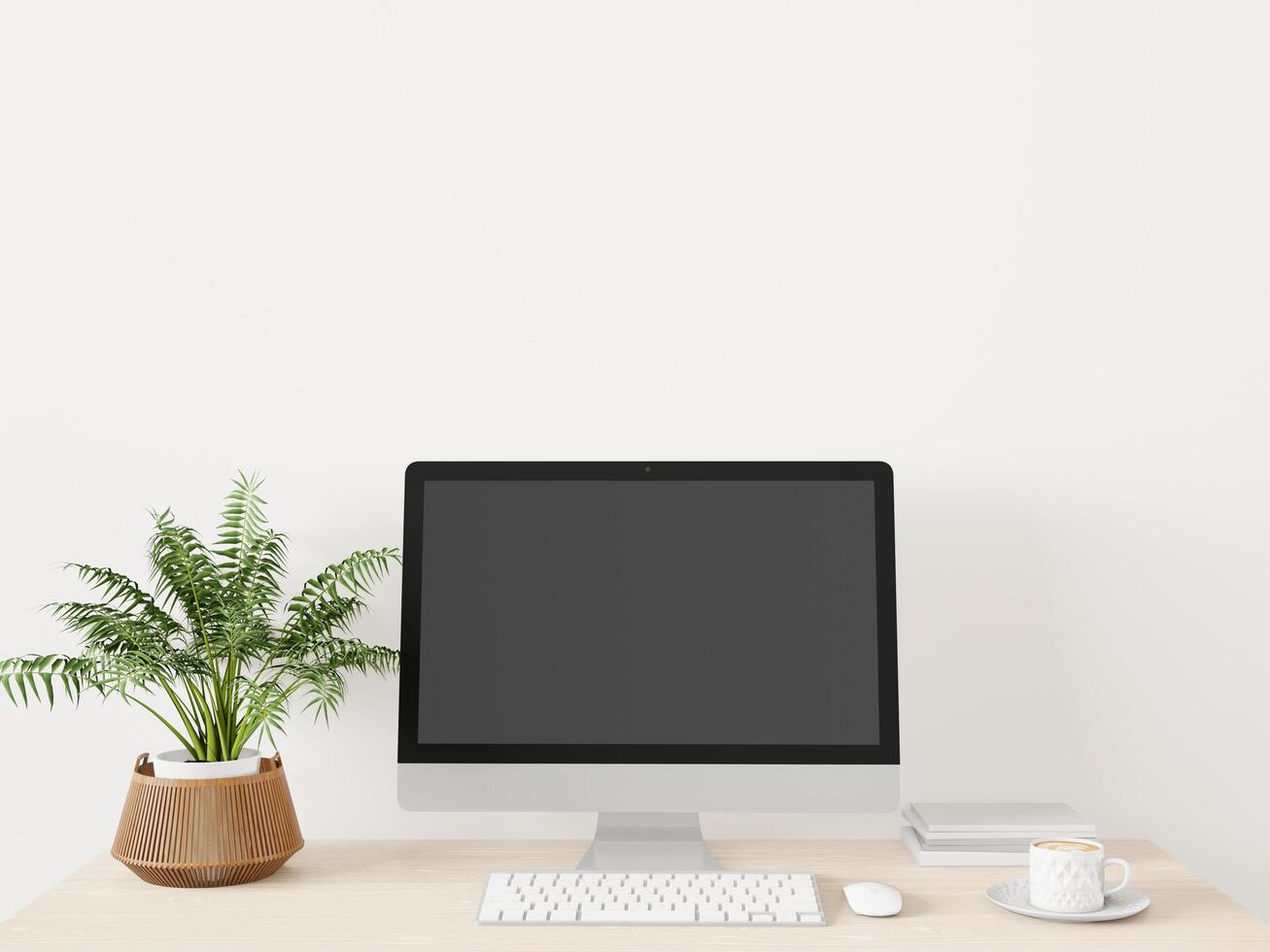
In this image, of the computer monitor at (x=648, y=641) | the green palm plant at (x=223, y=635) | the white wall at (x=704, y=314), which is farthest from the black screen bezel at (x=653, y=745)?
the white wall at (x=704, y=314)

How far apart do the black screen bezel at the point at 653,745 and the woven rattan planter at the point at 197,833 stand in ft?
0.62

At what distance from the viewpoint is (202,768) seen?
1330mm

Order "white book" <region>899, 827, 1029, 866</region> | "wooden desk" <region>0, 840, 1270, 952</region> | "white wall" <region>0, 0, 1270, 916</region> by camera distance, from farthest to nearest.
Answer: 1. "white wall" <region>0, 0, 1270, 916</region>
2. "white book" <region>899, 827, 1029, 866</region>
3. "wooden desk" <region>0, 840, 1270, 952</region>

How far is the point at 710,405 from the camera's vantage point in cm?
165

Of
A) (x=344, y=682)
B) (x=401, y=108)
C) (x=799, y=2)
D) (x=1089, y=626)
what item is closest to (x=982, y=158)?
(x=799, y=2)

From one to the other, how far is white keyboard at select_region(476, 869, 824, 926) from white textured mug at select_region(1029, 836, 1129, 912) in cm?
25

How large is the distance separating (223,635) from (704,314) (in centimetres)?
84

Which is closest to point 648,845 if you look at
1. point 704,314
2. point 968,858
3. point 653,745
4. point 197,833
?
point 653,745

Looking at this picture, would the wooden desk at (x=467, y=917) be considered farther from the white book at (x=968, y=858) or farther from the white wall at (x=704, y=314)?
the white wall at (x=704, y=314)

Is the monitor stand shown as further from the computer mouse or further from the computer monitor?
the computer mouse

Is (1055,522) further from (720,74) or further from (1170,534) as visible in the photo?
(720,74)

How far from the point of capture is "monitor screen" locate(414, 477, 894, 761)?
1368mm

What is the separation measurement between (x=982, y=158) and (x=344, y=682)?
4.16ft

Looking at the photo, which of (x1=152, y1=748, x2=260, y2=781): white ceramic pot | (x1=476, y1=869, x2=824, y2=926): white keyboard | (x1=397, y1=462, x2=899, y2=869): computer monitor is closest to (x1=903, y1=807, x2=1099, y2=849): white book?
(x1=397, y1=462, x2=899, y2=869): computer monitor
